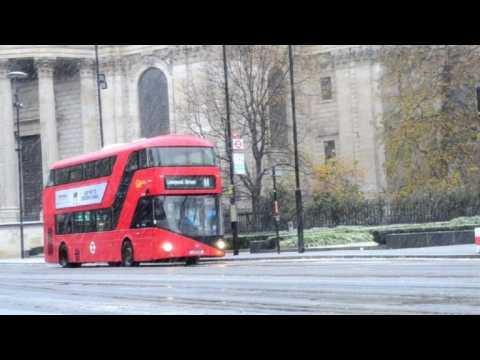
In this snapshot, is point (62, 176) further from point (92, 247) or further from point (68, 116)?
point (68, 116)

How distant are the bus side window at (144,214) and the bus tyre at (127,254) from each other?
3.69 feet

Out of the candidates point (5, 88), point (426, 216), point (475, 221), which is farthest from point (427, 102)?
point (5, 88)

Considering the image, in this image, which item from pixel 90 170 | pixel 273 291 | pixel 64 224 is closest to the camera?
pixel 273 291

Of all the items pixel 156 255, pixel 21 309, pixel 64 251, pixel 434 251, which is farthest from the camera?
pixel 64 251

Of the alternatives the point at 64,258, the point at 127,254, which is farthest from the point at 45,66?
the point at 127,254

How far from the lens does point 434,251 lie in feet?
105

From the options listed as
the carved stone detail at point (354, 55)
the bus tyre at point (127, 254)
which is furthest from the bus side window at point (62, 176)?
the carved stone detail at point (354, 55)

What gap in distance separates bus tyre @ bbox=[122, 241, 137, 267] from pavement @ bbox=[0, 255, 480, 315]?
6.06m

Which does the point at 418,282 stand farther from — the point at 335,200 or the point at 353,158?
the point at 353,158

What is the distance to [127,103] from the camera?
70500 mm

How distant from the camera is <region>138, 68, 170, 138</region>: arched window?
69000mm

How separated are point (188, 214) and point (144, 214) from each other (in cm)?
153

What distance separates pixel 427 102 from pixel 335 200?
7.29m

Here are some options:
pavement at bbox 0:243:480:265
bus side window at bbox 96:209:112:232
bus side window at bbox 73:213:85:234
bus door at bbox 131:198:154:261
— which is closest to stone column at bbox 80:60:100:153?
bus side window at bbox 73:213:85:234
